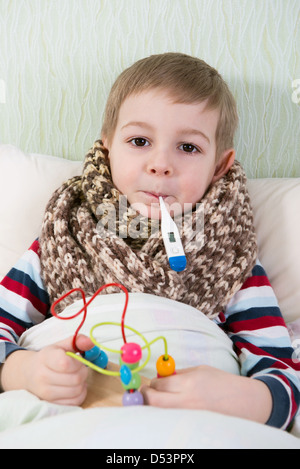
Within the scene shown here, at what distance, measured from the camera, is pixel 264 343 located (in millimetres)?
827

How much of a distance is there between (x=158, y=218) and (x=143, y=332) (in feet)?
0.77

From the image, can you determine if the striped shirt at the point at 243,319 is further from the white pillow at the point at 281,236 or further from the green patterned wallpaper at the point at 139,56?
the green patterned wallpaper at the point at 139,56

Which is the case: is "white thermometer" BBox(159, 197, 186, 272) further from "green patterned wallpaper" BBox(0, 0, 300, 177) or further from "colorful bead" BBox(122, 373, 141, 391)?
"green patterned wallpaper" BBox(0, 0, 300, 177)

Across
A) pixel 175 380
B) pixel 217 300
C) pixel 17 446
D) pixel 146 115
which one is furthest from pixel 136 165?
pixel 17 446

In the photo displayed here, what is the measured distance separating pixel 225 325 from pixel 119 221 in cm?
28

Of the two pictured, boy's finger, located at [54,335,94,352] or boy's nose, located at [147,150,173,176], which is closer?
boy's finger, located at [54,335,94,352]

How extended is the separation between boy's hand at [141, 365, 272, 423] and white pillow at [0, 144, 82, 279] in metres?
0.55

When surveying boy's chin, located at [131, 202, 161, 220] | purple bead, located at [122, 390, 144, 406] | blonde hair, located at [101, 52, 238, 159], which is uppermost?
blonde hair, located at [101, 52, 238, 159]

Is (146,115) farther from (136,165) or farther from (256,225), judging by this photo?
(256,225)

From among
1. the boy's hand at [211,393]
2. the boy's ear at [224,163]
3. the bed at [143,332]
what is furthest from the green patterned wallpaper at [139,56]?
the boy's hand at [211,393]

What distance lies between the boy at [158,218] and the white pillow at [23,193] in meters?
0.14

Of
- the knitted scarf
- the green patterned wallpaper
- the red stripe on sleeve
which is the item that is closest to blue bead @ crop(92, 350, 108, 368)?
the knitted scarf

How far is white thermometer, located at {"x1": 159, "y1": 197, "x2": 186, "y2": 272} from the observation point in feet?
2.64

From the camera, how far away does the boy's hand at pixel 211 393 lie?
0.60m
